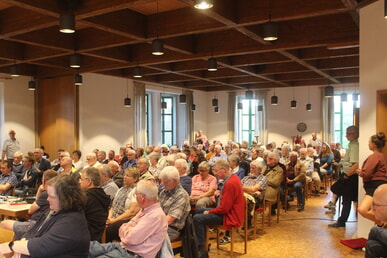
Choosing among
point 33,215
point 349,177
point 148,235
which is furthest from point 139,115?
point 148,235

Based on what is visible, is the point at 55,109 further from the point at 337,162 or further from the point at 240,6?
the point at 337,162

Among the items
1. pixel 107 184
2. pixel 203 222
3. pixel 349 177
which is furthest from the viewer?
pixel 349 177

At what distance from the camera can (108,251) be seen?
11.0 feet

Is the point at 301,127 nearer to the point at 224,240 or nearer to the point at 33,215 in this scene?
the point at 224,240

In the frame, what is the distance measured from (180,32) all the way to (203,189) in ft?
8.38

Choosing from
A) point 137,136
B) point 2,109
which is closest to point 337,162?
point 137,136

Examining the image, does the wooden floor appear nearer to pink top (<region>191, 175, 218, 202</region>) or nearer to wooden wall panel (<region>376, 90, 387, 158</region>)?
pink top (<region>191, 175, 218, 202</region>)

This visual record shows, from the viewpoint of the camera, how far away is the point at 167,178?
13.5ft

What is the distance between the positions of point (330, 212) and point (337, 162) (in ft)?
14.0

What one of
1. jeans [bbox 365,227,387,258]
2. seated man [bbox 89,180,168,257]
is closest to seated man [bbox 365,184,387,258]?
jeans [bbox 365,227,387,258]

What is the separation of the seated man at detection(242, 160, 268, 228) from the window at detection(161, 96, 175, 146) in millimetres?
9481

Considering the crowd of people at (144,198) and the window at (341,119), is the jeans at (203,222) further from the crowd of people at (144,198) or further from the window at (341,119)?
the window at (341,119)

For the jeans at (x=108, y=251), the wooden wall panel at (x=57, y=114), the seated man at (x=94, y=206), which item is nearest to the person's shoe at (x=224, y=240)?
the seated man at (x=94, y=206)

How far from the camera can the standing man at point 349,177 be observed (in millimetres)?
5588
